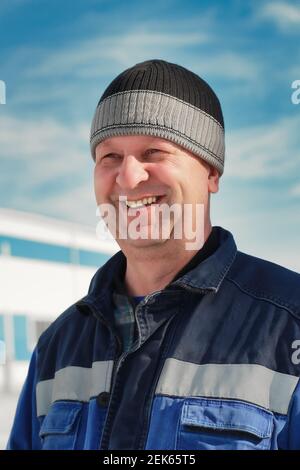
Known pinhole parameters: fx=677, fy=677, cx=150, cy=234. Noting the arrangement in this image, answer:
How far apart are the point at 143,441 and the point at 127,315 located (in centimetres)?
48

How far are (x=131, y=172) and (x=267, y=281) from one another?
0.58 meters

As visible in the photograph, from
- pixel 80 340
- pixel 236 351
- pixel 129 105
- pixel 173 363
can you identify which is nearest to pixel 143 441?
pixel 173 363

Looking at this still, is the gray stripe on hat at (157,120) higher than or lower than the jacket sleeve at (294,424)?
higher

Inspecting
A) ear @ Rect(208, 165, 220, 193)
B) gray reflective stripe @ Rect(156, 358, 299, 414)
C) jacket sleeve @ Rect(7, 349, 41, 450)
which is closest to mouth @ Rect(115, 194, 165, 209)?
ear @ Rect(208, 165, 220, 193)

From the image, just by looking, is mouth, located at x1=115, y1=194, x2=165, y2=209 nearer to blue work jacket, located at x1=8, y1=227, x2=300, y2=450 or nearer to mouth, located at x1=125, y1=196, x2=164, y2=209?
mouth, located at x1=125, y1=196, x2=164, y2=209

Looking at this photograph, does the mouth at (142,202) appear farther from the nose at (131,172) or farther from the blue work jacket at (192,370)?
the blue work jacket at (192,370)

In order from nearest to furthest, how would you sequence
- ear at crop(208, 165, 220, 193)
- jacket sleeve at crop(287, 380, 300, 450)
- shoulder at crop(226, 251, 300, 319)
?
jacket sleeve at crop(287, 380, 300, 450) → shoulder at crop(226, 251, 300, 319) → ear at crop(208, 165, 220, 193)

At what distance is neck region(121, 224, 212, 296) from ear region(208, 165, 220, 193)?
0.15 m

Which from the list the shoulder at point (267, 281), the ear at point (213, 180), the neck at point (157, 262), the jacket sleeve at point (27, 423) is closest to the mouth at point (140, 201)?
the neck at point (157, 262)

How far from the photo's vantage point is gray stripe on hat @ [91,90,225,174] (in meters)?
2.29

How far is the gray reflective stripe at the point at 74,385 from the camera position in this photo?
89.0 inches

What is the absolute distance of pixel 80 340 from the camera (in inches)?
97.1

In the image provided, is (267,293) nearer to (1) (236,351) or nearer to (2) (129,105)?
(1) (236,351)

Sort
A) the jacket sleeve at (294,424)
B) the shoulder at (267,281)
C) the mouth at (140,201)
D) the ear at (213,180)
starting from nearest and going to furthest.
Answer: the jacket sleeve at (294,424) → the shoulder at (267,281) → the mouth at (140,201) → the ear at (213,180)
